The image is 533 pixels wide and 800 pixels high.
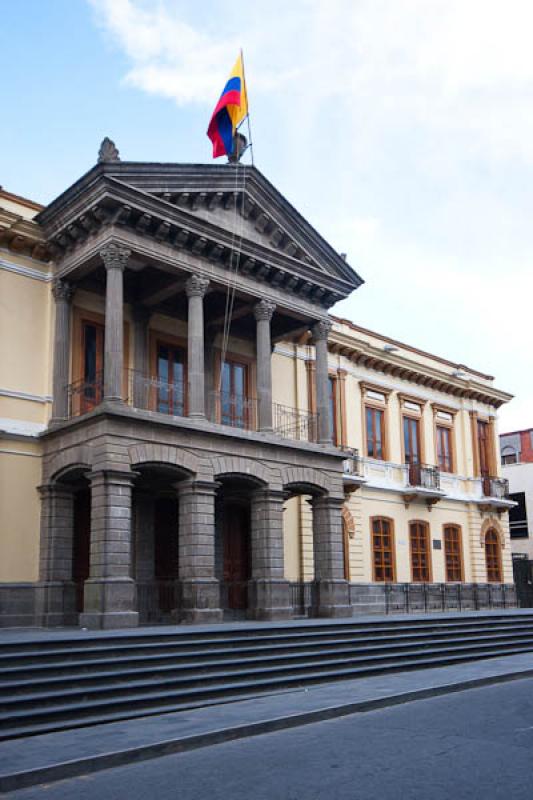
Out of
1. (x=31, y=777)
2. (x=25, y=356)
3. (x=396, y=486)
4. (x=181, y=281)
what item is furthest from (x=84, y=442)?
(x=396, y=486)

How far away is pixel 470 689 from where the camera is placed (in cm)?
1291

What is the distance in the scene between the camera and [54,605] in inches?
675

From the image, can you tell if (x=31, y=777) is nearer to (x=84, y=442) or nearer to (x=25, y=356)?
(x=84, y=442)

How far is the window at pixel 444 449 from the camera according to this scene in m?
30.3

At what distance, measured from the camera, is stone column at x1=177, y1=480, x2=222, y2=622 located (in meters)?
17.0

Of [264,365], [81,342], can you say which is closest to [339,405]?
[264,365]

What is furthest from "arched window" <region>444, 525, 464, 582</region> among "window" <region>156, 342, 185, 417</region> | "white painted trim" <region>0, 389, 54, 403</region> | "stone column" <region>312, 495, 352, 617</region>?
"white painted trim" <region>0, 389, 54, 403</region>

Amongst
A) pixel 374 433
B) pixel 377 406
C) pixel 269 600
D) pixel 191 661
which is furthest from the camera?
pixel 377 406

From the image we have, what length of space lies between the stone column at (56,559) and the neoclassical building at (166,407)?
0.04 metres

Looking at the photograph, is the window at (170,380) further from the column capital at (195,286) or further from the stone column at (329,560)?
the stone column at (329,560)

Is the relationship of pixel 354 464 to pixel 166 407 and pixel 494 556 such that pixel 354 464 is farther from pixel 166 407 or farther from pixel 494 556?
pixel 494 556

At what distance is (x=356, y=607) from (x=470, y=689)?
11.5 metres

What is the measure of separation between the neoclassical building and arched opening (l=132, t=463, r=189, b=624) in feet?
0.17

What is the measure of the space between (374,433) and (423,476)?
2.63 meters
